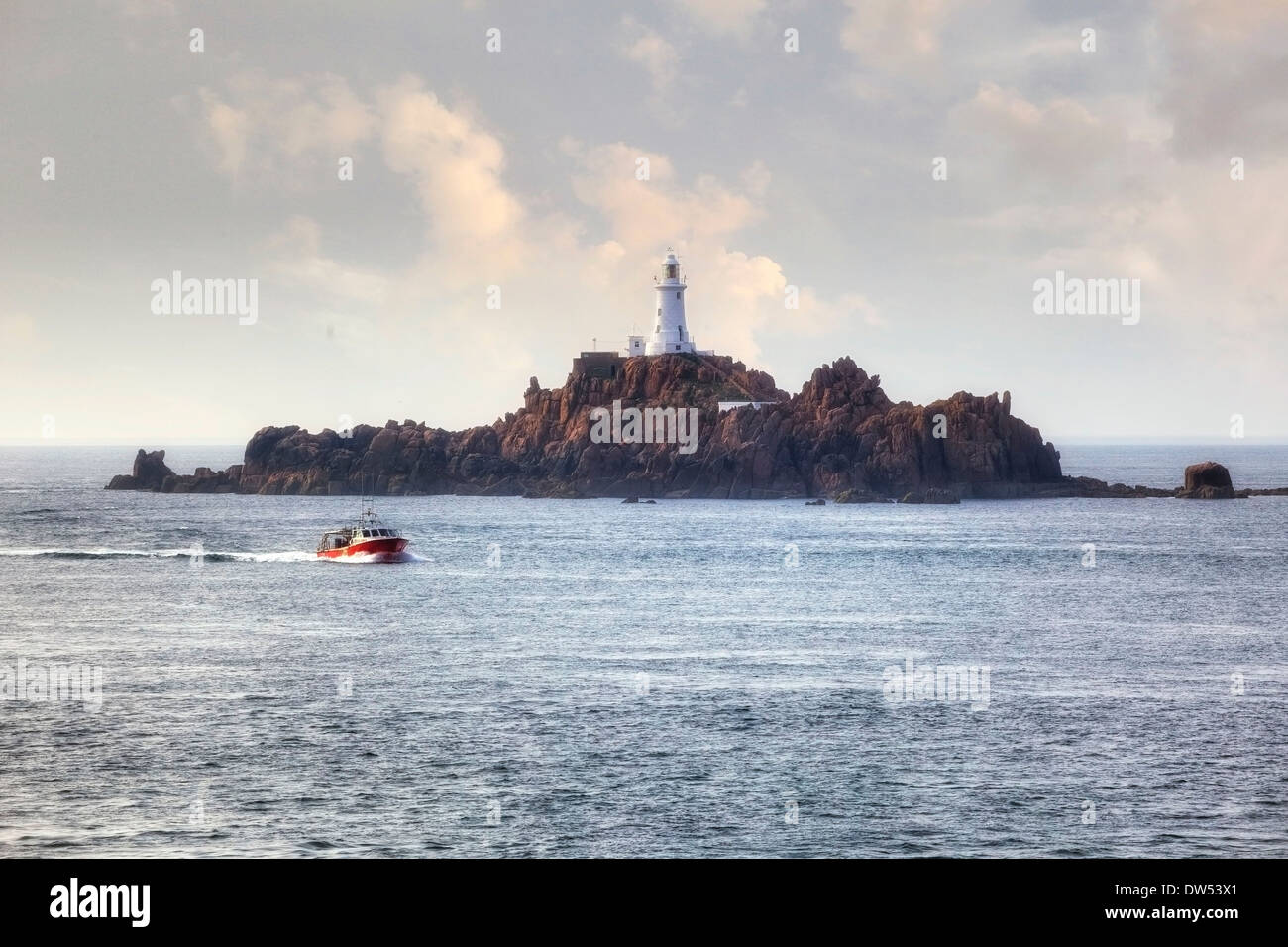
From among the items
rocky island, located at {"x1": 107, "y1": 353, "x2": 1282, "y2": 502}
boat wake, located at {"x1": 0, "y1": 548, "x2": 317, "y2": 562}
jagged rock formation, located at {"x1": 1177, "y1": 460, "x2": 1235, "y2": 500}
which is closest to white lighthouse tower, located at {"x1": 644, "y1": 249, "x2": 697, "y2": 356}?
rocky island, located at {"x1": 107, "y1": 353, "x2": 1282, "y2": 502}

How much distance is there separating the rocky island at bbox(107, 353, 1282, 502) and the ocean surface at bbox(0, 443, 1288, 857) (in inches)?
2700

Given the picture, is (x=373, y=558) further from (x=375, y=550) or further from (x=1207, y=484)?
(x=1207, y=484)

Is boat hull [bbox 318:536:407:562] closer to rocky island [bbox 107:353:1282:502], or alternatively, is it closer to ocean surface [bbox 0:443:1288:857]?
ocean surface [bbox 0:443:1288:857]

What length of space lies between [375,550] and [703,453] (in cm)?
8229

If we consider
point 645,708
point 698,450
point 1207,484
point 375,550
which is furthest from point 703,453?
point 645,708

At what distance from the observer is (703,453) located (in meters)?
163

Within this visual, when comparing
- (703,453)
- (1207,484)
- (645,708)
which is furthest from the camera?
(703,453)

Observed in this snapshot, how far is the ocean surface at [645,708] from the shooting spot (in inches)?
1005

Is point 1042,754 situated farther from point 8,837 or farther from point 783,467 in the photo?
point 783,467

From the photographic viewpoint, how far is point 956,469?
508 feet

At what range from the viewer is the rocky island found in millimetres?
154625

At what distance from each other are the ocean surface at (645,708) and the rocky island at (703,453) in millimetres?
68584

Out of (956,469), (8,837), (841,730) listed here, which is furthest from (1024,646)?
(956,469)
